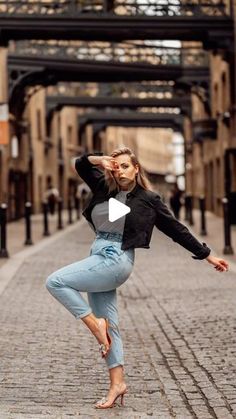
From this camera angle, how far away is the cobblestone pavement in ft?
17.1

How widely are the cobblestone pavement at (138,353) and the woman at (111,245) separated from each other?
356mm

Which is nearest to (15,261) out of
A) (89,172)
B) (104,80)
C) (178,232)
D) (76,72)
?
(89,172)

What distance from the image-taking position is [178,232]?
508 cm

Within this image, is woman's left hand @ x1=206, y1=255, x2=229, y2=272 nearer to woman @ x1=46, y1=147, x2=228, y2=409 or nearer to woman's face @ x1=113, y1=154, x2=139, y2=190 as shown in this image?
woman @ x1=46, y1=147, x2=228, y2=409

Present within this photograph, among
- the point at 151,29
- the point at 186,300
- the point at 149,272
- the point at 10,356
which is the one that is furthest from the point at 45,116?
the point at 10,356


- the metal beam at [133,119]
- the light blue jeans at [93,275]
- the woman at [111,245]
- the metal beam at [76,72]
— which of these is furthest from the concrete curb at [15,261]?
the metal beam at [133,119]

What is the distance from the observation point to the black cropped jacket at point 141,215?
16.5 feet

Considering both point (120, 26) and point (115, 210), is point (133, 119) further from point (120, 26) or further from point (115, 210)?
point (115, 210)

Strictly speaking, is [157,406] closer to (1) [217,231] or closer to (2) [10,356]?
(2) [10,356]

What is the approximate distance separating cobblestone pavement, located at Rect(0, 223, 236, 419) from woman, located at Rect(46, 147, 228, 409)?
0.36 meters

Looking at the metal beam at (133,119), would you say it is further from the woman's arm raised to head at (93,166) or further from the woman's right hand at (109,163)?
the woman's right hand at (109,163)

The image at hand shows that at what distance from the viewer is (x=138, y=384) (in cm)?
581

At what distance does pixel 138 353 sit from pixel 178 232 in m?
2.18

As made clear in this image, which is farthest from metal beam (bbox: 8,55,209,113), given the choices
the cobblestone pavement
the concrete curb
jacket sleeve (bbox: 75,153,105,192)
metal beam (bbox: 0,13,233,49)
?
jacket sleeve (bbox: 75,153,105,192)
